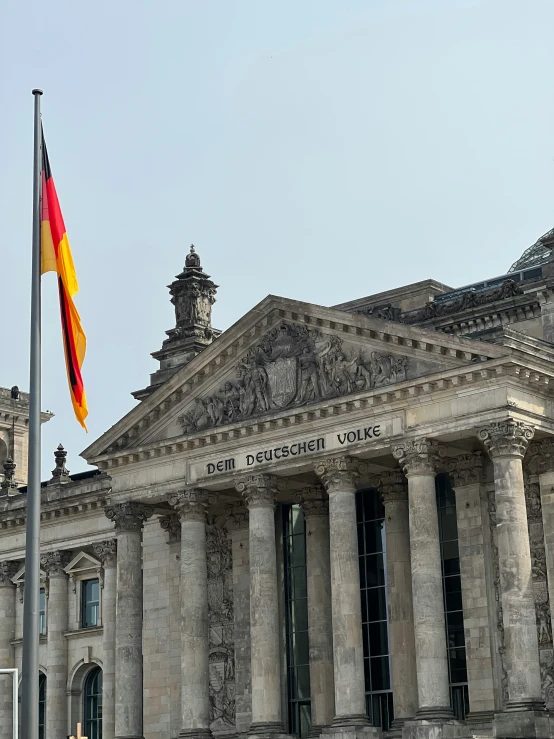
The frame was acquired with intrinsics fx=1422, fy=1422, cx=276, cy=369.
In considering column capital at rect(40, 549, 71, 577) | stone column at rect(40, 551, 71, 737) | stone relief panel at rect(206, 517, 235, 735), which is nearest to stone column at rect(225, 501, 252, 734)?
stone relief panel at rect(206, 517, 235, 735)

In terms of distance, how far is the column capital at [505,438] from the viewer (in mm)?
43219

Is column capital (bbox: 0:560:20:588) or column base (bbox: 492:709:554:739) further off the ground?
column capital (bbox: 0:560:20:588)

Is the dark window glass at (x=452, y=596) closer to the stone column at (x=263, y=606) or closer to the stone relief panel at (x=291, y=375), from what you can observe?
the stone relief panel at (x=291, y=375)

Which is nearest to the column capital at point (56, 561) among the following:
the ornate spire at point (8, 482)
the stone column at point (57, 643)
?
the stone column at point (57, 643)

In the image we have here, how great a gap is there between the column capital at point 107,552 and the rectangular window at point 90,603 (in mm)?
1972

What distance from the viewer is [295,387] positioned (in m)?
48.3

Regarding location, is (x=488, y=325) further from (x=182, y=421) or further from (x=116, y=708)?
(x=116, y=708)

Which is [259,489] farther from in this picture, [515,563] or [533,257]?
[533,257]

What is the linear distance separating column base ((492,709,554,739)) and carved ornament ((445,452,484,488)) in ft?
28.4

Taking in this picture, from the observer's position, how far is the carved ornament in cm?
4741

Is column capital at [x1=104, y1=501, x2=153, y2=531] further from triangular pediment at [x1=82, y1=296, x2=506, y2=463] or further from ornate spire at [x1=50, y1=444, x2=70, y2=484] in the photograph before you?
ornate spire at [x1=50, y1=444, x2=70, y2=484]

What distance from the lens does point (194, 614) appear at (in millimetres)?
49875

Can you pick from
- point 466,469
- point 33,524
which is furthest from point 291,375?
point 33,524

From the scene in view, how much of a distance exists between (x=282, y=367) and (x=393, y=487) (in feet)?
18.5
